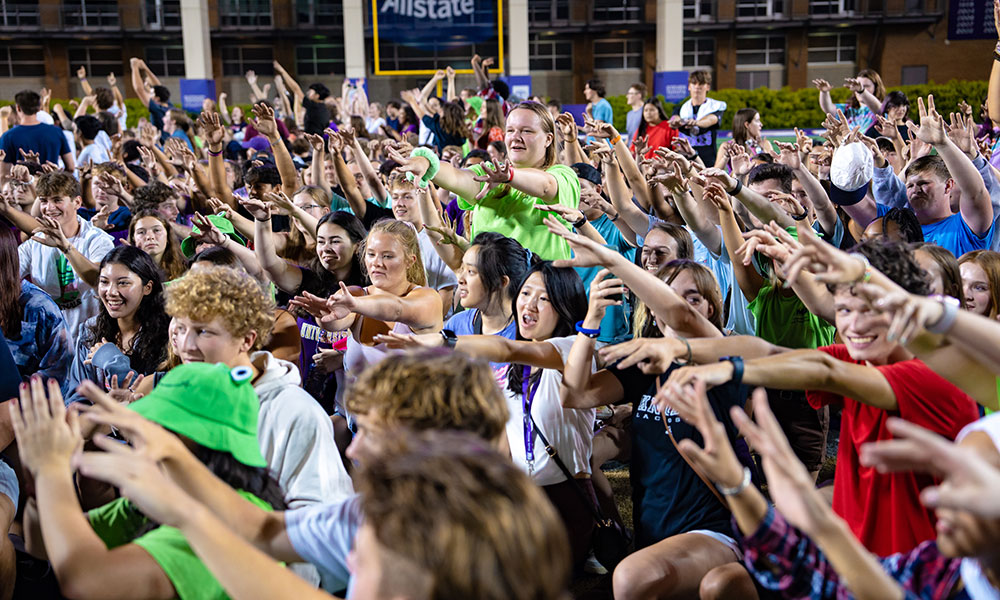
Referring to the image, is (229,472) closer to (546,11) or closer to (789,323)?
(789,323)

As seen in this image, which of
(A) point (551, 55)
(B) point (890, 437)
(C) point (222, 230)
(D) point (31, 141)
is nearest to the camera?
(B) point (890, 437)

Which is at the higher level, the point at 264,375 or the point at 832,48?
the point at 832,48

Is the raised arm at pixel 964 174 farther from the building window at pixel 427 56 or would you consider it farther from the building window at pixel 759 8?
the building window at pixel 759 8

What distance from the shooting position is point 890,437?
2.25 meters

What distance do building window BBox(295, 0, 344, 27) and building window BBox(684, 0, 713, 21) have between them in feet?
40.4

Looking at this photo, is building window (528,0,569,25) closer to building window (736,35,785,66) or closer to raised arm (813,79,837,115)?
building window (736,35,785,66)

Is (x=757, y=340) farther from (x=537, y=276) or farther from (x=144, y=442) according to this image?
(x=144, y=442)

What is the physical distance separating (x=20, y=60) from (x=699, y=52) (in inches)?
963

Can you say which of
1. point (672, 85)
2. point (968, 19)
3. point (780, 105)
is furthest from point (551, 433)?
point (780, 105)

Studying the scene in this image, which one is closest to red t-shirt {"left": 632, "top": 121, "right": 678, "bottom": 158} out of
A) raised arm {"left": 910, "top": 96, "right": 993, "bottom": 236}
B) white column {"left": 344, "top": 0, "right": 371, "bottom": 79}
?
raised arm {"left": 910, "top": 96, "right": 993, "bottom": 236}

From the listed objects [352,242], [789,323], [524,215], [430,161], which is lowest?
[789,323]

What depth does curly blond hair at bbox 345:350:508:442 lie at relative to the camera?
1771 mm

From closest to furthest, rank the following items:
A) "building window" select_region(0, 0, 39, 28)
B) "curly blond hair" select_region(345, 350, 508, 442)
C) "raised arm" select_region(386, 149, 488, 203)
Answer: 1. "curly blond hair" select_region(345, 350, 508, 442)
2. "raised arm" select_region(386, 149, 488, 203)
3. "building window" select_region(0, 0, 39, 28)

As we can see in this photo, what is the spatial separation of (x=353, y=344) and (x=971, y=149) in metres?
3.60
